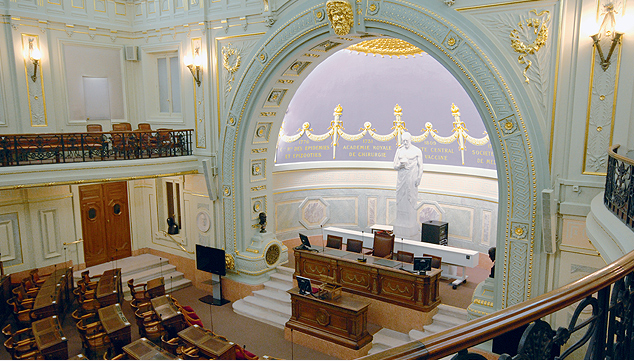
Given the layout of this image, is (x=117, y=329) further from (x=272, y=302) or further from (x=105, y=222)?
(x=105, y=222)

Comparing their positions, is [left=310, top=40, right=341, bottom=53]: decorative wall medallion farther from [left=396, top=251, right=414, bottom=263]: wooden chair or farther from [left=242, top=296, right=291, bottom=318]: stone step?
[left=242, top=296, right=291, bottom=318]: stone step

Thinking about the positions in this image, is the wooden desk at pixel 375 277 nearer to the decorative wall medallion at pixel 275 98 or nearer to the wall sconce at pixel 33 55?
the decorative wall medallion at pixel 275 98

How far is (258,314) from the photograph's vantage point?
10000 millimetres

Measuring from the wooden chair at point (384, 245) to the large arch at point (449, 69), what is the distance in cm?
276

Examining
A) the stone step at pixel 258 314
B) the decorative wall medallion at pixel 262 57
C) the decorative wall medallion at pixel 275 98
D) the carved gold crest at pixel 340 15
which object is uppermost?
the carved gold crest at pixel 340 15

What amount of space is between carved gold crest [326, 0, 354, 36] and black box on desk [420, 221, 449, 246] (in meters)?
5.71

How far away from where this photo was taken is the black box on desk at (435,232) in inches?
452

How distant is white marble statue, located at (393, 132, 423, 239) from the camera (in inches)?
440

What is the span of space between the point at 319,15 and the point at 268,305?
641 cm

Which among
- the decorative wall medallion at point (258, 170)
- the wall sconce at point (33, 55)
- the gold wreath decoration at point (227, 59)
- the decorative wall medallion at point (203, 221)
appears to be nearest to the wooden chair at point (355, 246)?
the decorative wall medallion at point (258, 170)

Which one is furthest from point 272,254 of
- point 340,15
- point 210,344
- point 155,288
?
point 340,15

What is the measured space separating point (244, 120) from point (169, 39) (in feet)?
10.9

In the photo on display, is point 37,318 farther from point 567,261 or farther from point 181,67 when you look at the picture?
point 567,261

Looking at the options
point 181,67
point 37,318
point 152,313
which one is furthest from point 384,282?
point 181,67
